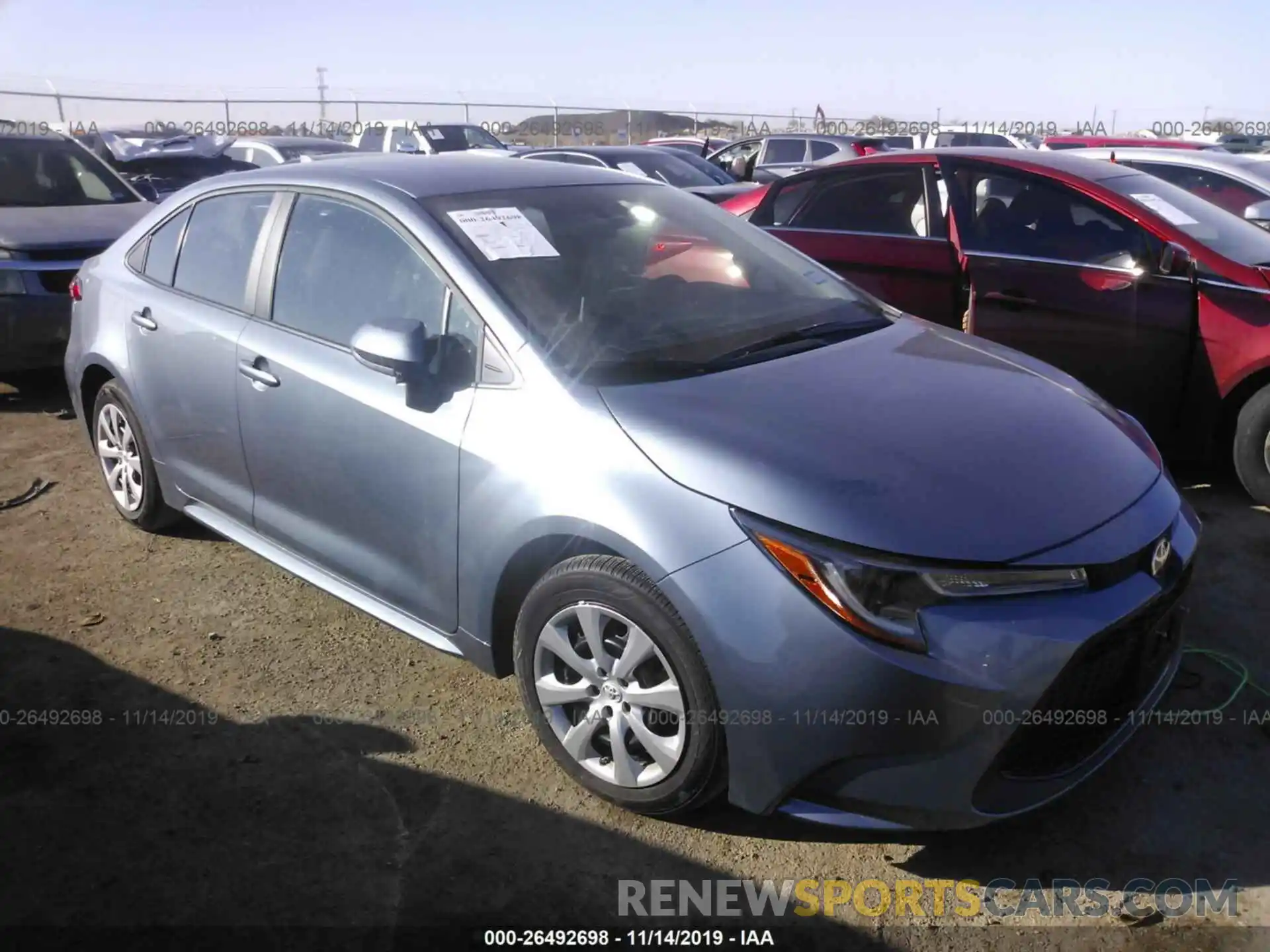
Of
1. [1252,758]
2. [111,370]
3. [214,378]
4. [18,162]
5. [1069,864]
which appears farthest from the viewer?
[18,162]

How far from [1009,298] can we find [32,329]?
5649 mm

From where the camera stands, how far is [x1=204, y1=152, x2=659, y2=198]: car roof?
139 inches

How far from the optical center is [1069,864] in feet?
8.89

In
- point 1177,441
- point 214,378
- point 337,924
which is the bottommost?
point 337,924

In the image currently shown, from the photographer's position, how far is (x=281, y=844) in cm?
281

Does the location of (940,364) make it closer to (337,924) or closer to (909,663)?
(909,663)

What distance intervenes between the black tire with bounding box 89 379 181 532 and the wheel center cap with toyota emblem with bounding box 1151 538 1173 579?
3732mm

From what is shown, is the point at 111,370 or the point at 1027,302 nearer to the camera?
the point at 111,370

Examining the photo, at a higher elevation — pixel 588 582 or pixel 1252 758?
pixel 588 582

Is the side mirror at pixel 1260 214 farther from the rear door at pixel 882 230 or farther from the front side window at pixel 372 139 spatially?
the front side window at pixel 372 139

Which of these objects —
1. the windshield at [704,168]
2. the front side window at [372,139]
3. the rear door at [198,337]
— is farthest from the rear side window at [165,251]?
the front side window at [372,139]

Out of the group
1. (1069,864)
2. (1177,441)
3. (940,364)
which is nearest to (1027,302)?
(1177,441)

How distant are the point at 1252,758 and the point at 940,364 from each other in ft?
4.74

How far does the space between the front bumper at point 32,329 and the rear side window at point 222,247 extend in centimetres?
285
